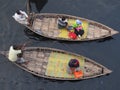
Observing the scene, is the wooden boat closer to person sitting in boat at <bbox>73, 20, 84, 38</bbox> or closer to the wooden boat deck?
the wooden boat deck

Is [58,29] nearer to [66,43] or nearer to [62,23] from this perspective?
[62,23]

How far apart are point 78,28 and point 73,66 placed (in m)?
4.14

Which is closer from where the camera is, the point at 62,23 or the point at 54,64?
the point at 54,64

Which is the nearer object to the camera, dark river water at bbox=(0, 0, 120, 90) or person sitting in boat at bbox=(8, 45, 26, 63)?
person sitting in boat at bbox=(8, 45, 26, 63)

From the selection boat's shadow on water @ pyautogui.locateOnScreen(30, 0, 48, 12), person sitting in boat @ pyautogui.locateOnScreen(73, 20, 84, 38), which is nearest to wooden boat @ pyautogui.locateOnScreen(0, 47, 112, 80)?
person sitting in boat @ pyautogui.locateOnScreen(73, 20, 84, 38)

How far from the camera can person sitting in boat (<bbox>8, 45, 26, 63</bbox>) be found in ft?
85.5

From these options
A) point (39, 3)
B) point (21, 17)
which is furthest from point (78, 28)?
point (39, 3)

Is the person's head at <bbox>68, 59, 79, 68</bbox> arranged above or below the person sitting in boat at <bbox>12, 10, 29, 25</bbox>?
below

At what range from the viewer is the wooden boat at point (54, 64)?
26344mm

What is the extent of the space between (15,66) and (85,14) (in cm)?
850

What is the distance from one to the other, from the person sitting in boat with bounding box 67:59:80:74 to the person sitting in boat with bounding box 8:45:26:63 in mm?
3628

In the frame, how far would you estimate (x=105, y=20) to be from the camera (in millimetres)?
31172

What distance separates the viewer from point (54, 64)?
26.9m

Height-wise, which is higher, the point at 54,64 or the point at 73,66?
the point at 54,64
